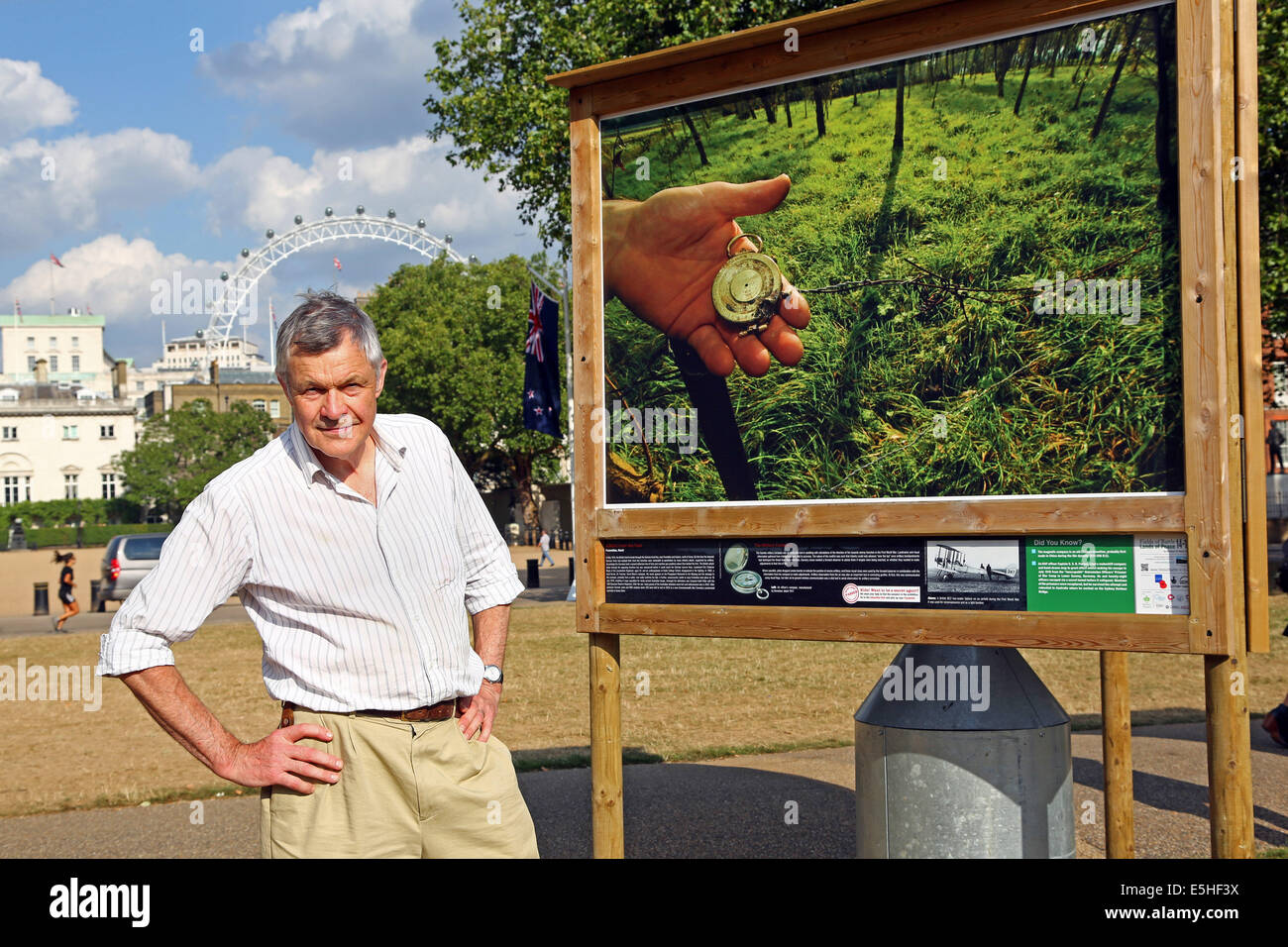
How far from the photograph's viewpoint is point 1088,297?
3926mm

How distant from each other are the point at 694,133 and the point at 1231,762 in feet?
9.78

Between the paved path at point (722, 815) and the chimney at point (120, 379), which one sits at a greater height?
the chimney at point (120, 379)

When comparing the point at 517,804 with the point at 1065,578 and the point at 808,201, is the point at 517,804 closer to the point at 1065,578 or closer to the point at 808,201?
the point at 1065,578

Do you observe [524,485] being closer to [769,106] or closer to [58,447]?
[769,106]

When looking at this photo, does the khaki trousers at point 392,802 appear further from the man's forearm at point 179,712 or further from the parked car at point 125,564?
the parked car at point 125,564

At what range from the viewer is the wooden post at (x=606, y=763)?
15.1 feet

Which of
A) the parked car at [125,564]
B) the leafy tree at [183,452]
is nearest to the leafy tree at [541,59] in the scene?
the parked car at [125,564]

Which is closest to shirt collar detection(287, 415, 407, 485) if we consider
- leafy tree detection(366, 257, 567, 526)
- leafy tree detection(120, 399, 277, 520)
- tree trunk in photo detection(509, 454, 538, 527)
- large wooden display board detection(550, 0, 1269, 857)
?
large wooden display board detection(550, 0, 1269, 857)

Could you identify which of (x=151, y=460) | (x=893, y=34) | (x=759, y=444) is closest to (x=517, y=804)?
(x=759, y=444)

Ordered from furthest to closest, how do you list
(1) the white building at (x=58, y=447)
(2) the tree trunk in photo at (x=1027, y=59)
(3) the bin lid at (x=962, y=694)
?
(1) the white building at (x=58, y=447) → (3) the bin lid at (x=962, y=694) → (2) the tree trunk in photo at (x=1027, y=59)

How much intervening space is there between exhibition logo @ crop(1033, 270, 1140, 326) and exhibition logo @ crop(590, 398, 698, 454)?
140 centimetres

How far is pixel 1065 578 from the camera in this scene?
385 cm

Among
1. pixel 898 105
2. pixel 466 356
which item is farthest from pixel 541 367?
pixel 466 356

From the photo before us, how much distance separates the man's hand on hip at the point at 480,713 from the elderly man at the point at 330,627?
0.19 ft
